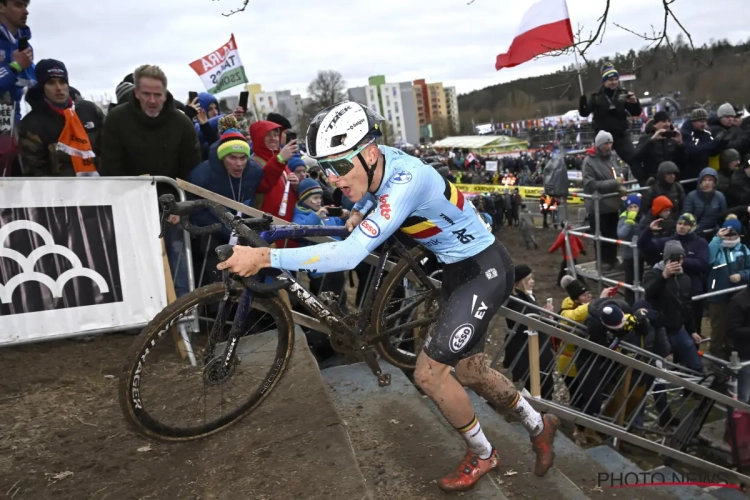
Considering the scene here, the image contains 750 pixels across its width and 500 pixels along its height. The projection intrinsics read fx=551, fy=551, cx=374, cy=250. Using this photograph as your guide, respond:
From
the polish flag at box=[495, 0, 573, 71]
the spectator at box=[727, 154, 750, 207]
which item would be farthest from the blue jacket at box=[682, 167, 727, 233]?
the polish flag at box=[495, 0, 573, 71]

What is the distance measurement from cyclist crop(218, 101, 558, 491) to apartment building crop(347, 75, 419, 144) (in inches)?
5184

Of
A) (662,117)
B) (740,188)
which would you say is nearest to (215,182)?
(662,117)

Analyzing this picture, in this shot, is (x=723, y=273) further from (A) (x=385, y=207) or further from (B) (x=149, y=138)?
(B) (x=149, y=138)

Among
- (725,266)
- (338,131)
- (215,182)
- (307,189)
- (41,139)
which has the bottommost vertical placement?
(725,266)

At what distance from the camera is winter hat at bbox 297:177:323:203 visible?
17.8 ft

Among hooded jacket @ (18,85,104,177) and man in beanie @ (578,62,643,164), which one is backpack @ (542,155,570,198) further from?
hooded jacket @ (18,85,104,177)

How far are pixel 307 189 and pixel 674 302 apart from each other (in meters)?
4.76

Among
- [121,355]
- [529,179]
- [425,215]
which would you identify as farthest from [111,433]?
[529,179]

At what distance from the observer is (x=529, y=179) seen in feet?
123

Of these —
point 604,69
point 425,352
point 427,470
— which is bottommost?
point 427,470

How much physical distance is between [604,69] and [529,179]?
28.9 meters

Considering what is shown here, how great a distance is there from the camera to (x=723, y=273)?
25.5 ft

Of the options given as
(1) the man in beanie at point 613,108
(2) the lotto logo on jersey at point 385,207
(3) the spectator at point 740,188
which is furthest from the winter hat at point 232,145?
(3) the spectator at point 740,188

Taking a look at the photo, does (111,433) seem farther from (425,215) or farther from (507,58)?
(507,58)
